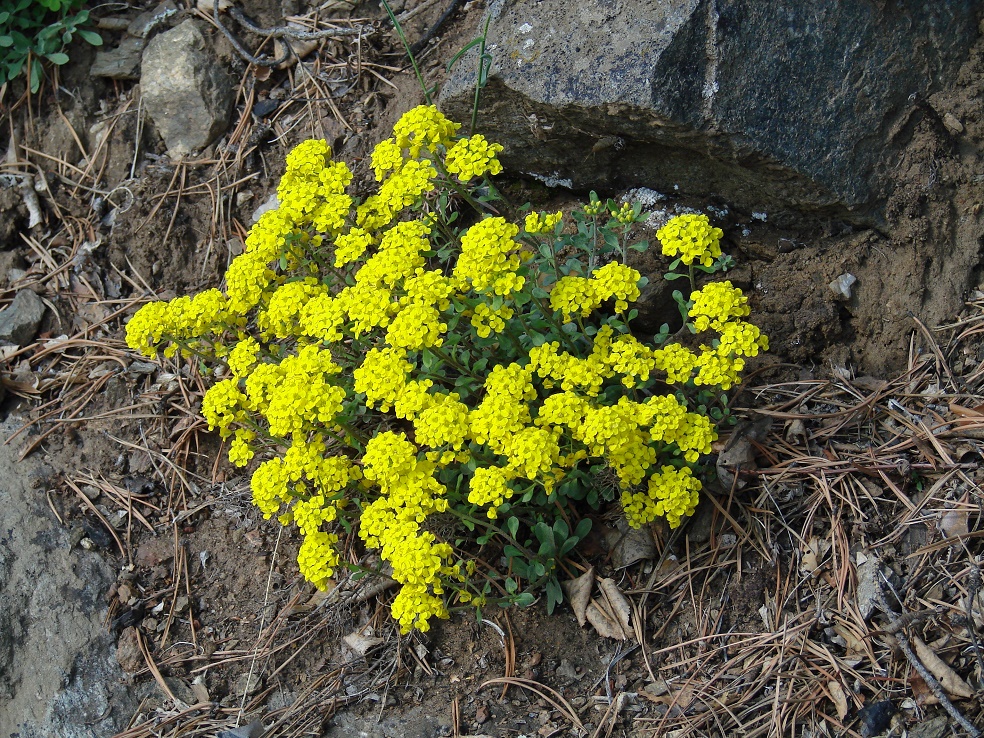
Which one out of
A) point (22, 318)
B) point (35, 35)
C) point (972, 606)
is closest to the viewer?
point (972, 606)

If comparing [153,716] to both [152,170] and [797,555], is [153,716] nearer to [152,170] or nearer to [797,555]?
[797,555]

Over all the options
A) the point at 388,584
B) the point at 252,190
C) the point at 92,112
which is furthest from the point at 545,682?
the point at 92,112

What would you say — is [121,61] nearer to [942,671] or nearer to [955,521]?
[955,521]

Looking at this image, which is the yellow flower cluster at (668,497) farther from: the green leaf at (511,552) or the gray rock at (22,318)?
the gray rock at (22,318)

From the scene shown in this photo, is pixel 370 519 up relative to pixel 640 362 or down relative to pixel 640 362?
down

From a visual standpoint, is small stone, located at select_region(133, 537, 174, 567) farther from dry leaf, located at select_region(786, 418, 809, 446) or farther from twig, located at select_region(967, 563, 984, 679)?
twig, located at select_region(967, 563, 984, 679)

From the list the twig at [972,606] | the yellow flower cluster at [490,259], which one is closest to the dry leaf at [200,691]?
the yellow flower cluster at [490,259]

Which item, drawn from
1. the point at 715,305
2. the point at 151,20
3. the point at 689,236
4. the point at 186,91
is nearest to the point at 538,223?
the point at 689,236
